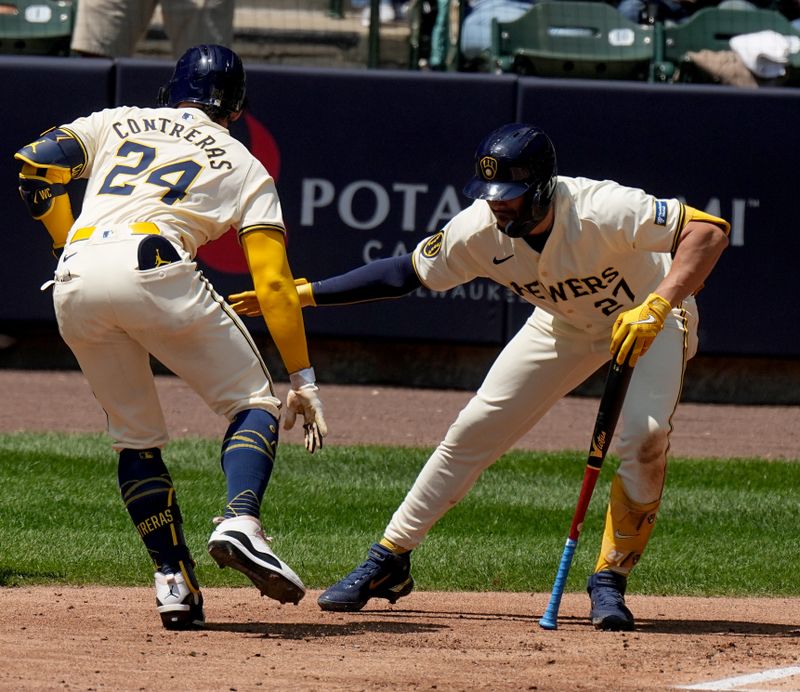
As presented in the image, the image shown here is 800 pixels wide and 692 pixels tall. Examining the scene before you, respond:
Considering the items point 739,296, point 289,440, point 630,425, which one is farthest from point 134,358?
point 739,296

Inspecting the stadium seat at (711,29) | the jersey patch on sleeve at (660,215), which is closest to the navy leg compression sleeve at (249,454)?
the jersey patch on sleeve at (660,215)

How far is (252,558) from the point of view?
451cm

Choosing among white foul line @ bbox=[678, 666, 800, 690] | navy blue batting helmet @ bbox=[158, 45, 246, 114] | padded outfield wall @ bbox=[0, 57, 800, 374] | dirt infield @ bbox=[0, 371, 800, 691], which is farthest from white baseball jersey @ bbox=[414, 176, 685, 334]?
padded outfield wall @ bbox=[0, 57, 800, 374]

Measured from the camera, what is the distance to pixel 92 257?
15.4 ft

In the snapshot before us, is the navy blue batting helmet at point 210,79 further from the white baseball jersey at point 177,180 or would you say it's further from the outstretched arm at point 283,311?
the outstretched arm at point 283,311

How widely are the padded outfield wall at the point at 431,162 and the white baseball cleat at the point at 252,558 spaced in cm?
585

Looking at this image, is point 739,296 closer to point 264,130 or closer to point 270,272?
point 264,130

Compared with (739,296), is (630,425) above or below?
above

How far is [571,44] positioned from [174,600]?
7148 millimetres

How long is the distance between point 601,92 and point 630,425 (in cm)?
558

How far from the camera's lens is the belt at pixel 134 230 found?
4.74 m

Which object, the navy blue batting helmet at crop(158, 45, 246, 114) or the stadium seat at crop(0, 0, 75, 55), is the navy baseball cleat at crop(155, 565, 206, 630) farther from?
the stadium seat at crop(0, 0, 75, 55)

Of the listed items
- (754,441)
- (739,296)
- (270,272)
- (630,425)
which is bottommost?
(754,441)

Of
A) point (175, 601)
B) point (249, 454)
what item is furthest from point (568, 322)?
point (175, 601)
